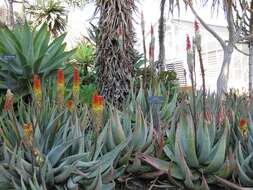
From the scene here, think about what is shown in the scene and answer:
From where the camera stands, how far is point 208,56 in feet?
60.1

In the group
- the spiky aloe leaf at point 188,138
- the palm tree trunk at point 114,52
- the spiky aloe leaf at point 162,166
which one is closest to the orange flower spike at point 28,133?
the spiky aloe leaf at point 162,166

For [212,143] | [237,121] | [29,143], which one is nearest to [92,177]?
[29,143]

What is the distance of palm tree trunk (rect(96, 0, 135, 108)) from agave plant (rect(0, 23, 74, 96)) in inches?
30.7

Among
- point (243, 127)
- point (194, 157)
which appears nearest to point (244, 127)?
point (243, 127)

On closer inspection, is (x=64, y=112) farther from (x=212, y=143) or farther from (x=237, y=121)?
(x=237, y=121)

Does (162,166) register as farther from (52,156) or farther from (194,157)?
(52,156)

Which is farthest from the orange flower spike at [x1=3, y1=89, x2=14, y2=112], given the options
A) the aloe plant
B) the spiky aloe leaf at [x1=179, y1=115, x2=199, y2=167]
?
the spiky aloe leaf at [x1=179, y1=115, x2=199, y2=167]

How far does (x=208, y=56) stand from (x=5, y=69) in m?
15.1

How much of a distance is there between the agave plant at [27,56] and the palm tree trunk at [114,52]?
2.56 feet

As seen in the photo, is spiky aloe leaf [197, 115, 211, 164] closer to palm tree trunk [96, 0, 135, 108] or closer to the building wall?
palm tree trunk [96, 0, 135, 108]

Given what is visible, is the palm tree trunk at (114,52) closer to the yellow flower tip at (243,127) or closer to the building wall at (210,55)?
the yellow flower tip at (243,127)

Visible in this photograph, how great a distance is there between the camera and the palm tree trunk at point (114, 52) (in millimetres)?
5223

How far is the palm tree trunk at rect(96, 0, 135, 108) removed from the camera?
17.1 ft

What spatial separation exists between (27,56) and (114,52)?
4.42 feet
